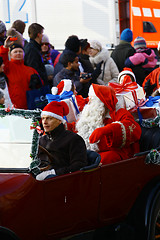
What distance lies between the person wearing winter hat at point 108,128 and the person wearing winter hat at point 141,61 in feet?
11.3

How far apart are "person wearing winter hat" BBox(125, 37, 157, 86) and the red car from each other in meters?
4.43

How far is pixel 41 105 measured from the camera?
20.2 feet

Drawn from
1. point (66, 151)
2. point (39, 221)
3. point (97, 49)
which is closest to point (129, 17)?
point (97, 49)

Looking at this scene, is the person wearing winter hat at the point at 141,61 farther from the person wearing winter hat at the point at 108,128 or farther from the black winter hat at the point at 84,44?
the person wearing winter hat at the point at 108,128

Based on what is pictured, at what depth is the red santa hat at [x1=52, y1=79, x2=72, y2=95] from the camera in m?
5.82

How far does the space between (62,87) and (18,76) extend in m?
0.59

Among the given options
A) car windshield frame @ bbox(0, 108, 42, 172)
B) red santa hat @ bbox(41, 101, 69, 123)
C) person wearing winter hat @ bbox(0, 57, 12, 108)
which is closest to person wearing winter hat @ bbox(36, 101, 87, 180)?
red santa hat @ bbox(41, 101, 69, 123)

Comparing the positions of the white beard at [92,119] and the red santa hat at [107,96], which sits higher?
the red santa hat at [107,96]

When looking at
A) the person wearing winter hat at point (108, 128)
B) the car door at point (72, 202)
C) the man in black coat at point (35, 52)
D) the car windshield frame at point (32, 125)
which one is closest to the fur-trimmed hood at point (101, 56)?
the man in black coat at point (35, 52)

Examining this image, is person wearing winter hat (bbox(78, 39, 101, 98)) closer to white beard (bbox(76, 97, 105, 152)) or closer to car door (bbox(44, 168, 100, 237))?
white beard (bbox(76, 97, 105, 152))

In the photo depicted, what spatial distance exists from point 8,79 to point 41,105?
549 millimetres

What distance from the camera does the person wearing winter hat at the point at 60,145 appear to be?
377cm

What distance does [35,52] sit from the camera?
→ 6.50 meters

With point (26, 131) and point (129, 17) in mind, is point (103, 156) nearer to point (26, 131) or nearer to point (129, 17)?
point (26, 131)
